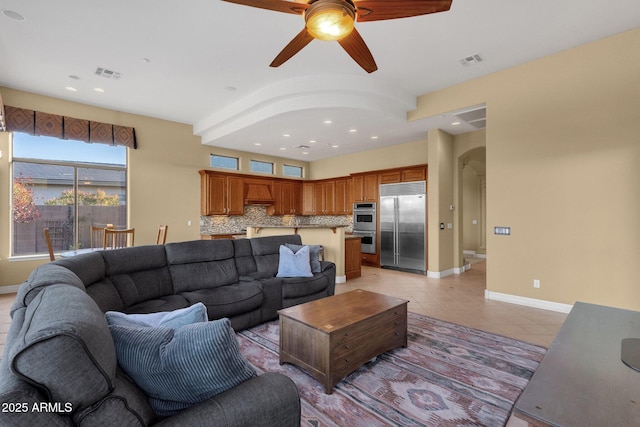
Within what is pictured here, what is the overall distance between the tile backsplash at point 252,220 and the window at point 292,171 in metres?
1.28

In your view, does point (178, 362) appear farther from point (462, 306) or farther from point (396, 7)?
point (462, 306)

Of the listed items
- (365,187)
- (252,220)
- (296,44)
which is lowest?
(252,220)

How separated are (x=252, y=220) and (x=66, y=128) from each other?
421cm

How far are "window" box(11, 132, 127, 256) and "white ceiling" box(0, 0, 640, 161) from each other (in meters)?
0.95

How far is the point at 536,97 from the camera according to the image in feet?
13.0

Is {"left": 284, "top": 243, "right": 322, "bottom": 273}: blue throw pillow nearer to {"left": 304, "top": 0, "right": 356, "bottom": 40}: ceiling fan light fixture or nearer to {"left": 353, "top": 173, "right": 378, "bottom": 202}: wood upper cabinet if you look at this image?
{"left": 304, "top": 0, "right": 356, "bottom": 40}: ceiling fan light fixture

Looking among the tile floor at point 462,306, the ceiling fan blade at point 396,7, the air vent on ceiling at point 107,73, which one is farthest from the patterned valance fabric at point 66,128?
the ceiling fan blade at point 396,7

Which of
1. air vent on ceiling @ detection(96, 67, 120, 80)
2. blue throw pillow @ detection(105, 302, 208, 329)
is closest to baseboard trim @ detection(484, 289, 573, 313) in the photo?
blue throw pillow @ detection(105, 302, 208, 329)

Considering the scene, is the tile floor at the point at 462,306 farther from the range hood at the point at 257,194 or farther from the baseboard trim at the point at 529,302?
the range hood at the point at 257,194

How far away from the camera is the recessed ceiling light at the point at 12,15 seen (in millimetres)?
2933

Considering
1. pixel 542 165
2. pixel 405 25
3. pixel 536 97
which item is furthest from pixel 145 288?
pixel 536 97

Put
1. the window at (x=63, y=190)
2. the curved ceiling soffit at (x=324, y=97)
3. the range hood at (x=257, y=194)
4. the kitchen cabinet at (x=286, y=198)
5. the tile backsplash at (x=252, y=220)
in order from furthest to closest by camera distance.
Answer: the kitchen cabinet at (x=286, y=198) < the range hood at (x=257, y=194) < the tile backsplash at (x=252, y=220) < the window at (x=63, y=190) < the curved ceiling soffit at (x=324, y=97)

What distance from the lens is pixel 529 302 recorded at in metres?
4.00

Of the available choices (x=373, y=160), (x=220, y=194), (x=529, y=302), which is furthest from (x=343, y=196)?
(x=529, y=302)
